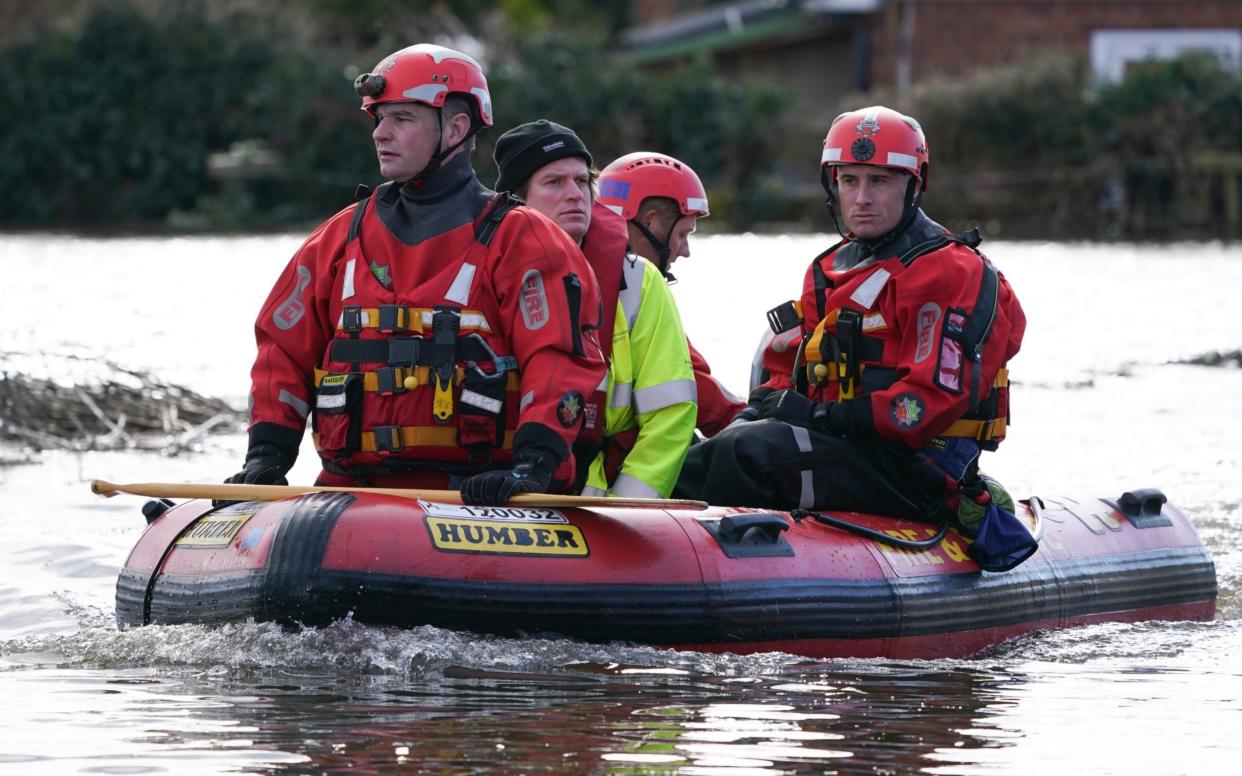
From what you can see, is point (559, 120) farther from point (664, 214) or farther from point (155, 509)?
point (155, 509)

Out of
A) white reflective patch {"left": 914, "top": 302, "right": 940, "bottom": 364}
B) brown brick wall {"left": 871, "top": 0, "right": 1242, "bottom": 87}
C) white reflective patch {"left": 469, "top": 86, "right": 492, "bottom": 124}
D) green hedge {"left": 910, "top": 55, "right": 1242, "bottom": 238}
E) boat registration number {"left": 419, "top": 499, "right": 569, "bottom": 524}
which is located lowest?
boat registration number {"left": 419, "top": 499, "right": 569, "bottom": 524}

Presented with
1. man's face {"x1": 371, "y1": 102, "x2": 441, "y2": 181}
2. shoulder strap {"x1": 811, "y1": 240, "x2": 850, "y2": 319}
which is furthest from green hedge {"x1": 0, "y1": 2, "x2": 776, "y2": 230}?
man's face {"x1": 371, "y1": 102, "x2": 441, "y2": 181}

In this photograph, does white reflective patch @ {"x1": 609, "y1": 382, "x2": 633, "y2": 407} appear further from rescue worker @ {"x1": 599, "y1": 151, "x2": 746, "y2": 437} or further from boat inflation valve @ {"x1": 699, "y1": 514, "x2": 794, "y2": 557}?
rescue worker @ {"x1": 599, "y1": 151, "x2": 746, "y2": 437}

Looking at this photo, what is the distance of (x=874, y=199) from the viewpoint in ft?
22.3

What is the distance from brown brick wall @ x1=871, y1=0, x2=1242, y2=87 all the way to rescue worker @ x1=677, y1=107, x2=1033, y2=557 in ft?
87.0

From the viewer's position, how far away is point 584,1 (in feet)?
151

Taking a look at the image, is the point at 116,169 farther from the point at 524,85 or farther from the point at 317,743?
the point at 317,743

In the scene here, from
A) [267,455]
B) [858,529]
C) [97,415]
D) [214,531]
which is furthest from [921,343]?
[97,415]

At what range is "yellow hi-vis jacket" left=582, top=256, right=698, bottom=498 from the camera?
251 inches

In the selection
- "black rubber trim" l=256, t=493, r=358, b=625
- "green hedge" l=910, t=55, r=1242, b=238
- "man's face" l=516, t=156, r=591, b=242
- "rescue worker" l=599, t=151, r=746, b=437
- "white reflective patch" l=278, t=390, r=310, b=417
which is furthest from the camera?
"green hedge" l=910, t=55, r=1242, b=238

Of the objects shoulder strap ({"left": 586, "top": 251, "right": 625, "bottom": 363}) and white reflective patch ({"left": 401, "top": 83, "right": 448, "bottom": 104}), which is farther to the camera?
shoulder strap ({"left": 586, "top": 251, "right": 625, "bottom": 363})

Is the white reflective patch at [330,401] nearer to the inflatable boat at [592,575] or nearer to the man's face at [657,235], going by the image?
the inflatable boat at [592,575]

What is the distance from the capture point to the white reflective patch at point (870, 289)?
6.71m

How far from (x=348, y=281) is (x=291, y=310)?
22 cm
